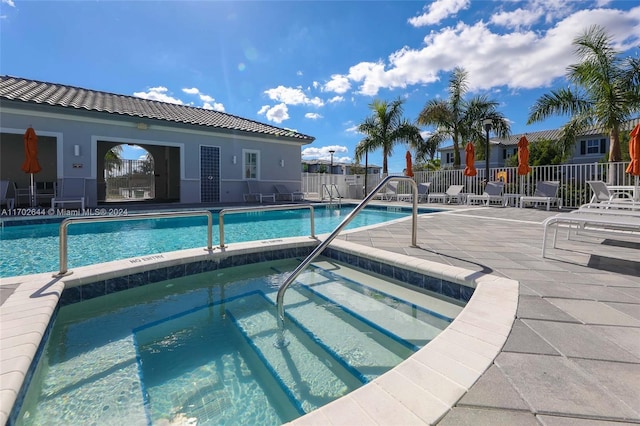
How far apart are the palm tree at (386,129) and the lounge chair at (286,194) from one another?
5.90 meters

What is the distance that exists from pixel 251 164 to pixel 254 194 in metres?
1.70

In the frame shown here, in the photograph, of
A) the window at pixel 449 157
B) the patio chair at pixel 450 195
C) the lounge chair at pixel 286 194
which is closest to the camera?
the patio chair at pixel 450 195

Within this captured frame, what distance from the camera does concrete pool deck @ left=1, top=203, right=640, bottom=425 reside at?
45.4 inches

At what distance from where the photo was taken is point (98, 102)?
11953mm

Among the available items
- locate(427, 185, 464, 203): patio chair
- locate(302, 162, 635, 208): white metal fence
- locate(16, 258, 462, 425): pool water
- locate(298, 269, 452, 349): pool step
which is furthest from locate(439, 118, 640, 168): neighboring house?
locate(16, 258, 462, 425): pool water

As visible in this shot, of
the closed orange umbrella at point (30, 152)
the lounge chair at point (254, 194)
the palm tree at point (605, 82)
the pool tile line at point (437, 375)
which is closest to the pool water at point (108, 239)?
the closed orange umbrella at point (30, 152)

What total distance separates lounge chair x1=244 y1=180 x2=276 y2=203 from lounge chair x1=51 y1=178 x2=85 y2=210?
615cm

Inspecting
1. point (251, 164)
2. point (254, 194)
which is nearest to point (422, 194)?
point (254, 194)

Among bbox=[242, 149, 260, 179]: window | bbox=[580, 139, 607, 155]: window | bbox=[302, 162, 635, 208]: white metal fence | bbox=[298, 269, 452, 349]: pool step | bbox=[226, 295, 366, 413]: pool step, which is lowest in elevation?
bbox=[226, 295, 366, 413]: pool step

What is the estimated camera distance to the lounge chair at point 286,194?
15.0 m

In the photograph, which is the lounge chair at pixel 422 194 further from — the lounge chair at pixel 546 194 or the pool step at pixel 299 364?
the pool step at pixel 299 364

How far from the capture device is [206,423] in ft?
5.13

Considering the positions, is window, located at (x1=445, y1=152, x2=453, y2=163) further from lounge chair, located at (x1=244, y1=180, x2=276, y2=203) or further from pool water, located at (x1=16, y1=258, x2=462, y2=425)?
pool water, located at (x1=16, y1=258, x2=462, y2=425)

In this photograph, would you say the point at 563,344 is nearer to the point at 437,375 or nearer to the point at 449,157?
the point at 437,375
